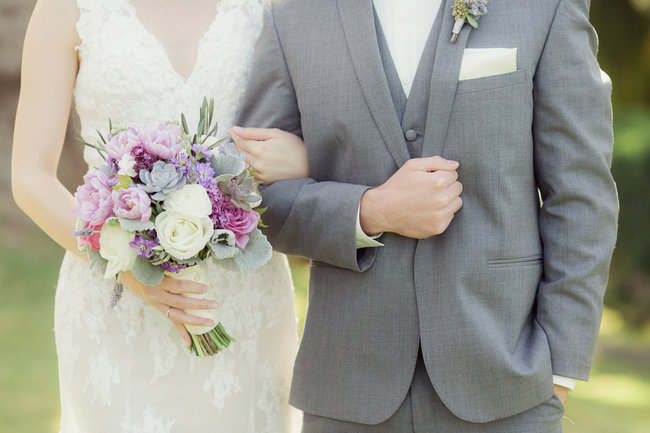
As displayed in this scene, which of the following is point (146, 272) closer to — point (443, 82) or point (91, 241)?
point (91, 241)

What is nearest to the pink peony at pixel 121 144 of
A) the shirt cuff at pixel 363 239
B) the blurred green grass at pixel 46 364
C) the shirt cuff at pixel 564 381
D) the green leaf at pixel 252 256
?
the green leaf at pixel 252 256

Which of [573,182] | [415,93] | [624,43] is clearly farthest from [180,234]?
[624,43]

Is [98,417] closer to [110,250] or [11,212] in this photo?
[110,250]

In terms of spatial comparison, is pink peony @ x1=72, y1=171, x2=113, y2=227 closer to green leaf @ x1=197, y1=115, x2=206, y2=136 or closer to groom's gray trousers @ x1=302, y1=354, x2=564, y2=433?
green leaf @ x1=197, y1=115, x2=206, y2=136

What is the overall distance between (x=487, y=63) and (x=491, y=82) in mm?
62

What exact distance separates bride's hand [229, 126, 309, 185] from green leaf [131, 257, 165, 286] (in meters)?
0.55

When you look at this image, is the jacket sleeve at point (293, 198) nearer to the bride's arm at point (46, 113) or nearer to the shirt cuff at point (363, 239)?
the shirt cuff at point (363, 239)

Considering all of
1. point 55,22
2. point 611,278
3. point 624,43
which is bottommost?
point 611,278

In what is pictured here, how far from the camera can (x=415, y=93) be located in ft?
8.78

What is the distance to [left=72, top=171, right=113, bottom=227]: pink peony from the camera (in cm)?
239

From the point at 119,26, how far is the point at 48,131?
46 cm

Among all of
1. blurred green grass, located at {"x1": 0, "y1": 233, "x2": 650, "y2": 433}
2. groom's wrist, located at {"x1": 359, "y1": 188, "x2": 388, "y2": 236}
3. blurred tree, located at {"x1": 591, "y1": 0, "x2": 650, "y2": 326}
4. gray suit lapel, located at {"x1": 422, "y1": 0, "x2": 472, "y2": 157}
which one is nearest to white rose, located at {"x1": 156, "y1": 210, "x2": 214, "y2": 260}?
groom's wrist, located at {"x1": 359, "y1": 188, "x2": 388, "y2": 236}

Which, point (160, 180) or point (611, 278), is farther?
point (611, 278)

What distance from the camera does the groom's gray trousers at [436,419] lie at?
2.66m
